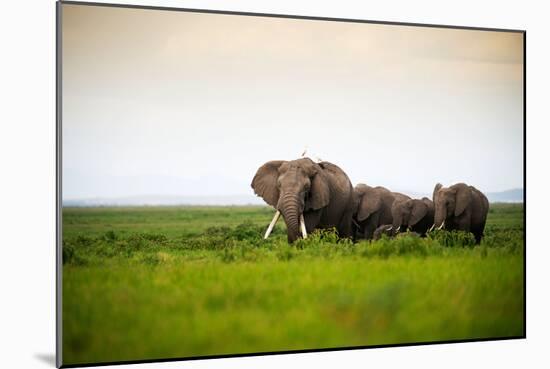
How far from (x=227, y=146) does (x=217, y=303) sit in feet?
4.86

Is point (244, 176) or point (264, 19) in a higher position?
point (264, 19)

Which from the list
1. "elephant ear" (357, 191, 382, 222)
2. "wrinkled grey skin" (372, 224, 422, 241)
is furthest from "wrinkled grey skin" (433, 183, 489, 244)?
"elephant ear" (357, 191, 382, 222)

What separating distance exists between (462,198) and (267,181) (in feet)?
6.14

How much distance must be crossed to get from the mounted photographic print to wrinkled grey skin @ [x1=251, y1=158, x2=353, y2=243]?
3cm

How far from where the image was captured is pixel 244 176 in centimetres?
956

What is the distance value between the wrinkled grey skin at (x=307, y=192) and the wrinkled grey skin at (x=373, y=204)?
113 millimetres

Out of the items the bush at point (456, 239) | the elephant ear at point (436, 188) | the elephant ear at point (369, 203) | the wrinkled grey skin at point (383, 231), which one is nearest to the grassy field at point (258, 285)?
the bush at point (456, 239)

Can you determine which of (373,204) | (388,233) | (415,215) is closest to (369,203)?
(373,204)

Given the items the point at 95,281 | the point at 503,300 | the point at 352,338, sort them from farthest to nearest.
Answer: the point at 503,300 < the point at 352,338 < the point at 95,281

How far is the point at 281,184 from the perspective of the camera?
32.5 ft

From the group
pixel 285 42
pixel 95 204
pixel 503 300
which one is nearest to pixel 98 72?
pixel 95 204

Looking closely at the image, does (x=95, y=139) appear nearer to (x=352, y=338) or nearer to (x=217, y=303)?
(x=217, y=303)

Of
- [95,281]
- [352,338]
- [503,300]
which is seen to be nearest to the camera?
[95,281]

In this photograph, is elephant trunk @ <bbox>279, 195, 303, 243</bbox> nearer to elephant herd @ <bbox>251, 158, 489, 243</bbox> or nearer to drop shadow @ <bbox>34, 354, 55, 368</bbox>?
elephant herd @ <bbox>251, 158, 489, 243</bbox>
